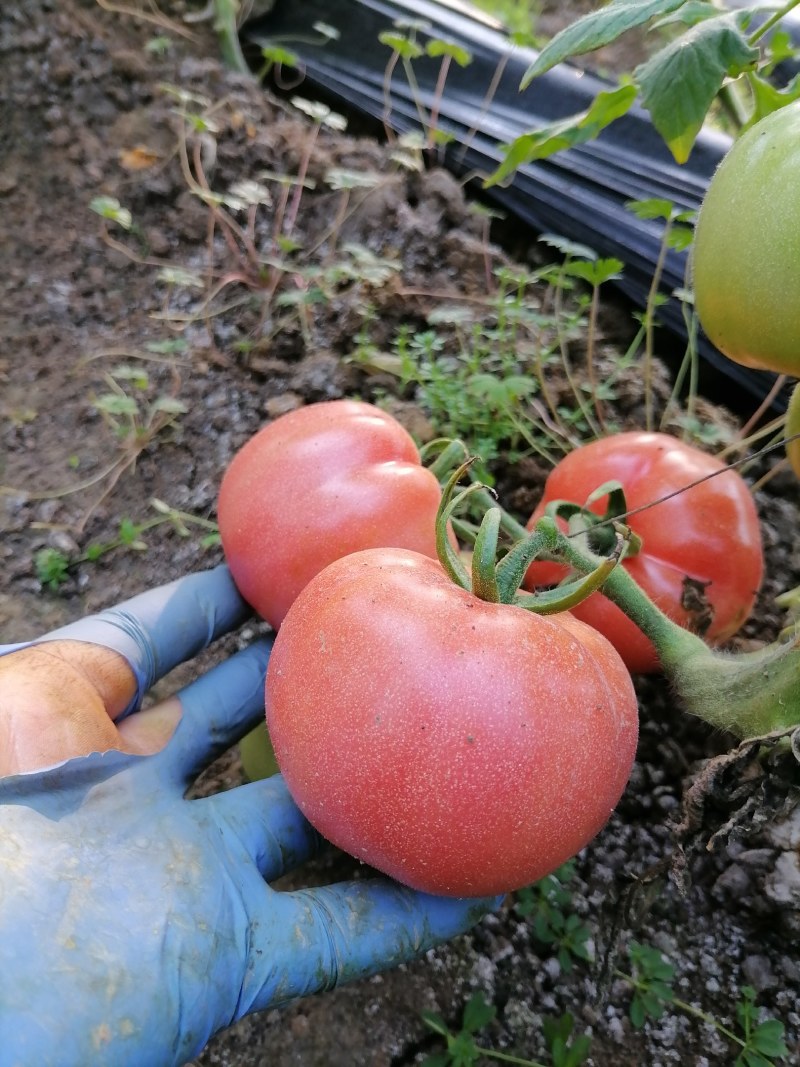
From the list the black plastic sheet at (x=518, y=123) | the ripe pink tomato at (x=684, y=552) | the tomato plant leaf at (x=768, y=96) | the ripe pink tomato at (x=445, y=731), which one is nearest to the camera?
the ripe pink tomato at (x=445, y=731)

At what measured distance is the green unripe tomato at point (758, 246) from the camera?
2.69 feet

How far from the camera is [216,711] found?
1.27 metres

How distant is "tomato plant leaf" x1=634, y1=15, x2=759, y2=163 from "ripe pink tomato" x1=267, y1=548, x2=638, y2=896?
0.68m

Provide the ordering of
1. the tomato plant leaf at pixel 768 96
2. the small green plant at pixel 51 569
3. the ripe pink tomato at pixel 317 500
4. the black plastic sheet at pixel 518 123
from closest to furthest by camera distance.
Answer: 1. the tomato plant leaf at pixel 768 96
2. the ripe pink tomato at pixel 317 500
3. the small green plant at pixel 51 569
4. the black plastic sheet at pixel 518 123

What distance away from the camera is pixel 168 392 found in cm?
204

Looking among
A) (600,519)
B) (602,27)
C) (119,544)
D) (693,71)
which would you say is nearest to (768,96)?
(693,71)

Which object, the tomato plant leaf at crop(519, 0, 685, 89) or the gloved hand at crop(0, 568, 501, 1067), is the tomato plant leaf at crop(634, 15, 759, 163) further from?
the gloved hand at crop(0, 568, 501, 1067)

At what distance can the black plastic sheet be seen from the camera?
201 cm

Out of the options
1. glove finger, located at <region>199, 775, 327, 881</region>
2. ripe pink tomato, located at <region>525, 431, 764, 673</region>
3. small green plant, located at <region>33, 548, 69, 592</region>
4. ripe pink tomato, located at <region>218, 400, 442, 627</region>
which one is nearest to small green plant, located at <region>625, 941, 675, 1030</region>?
ripe pink tomato, located at <region>525, 431, 764, 673</region>

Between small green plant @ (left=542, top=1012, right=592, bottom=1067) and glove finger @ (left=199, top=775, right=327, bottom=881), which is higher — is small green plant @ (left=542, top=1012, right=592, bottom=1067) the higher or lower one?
the lower one

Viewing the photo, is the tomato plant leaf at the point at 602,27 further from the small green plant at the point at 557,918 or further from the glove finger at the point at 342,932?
the small green plant at the point at 557,918

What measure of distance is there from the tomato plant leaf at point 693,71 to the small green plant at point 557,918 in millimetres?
1139

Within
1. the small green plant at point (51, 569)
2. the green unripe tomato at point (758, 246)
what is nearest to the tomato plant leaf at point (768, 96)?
the green unripe tomato at point (758, 246)

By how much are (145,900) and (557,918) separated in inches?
26.0
